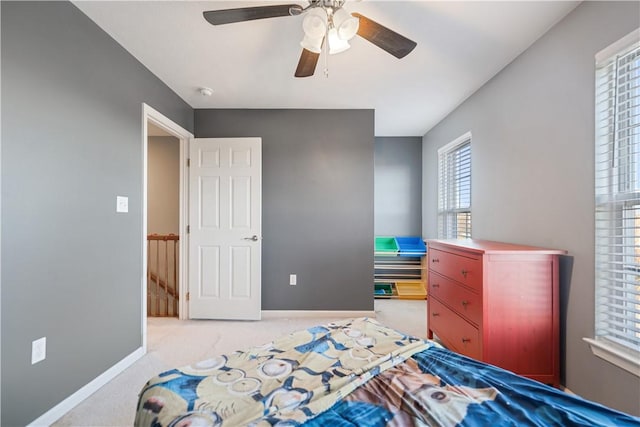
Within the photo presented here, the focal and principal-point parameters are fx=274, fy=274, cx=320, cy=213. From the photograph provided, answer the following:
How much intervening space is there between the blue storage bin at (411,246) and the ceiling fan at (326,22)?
310 centimetres

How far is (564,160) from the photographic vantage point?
70.4 inches

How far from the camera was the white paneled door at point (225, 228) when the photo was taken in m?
3.15

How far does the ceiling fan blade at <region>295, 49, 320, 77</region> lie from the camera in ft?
5.56

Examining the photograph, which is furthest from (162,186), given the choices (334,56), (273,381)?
(273,381)

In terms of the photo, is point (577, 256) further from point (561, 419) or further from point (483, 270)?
point (561, 419)

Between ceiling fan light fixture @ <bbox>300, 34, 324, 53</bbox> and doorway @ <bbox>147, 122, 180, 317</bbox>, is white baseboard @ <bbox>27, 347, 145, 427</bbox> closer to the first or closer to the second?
doorway @ <bbox>147, 122, 180, 317</bbox>

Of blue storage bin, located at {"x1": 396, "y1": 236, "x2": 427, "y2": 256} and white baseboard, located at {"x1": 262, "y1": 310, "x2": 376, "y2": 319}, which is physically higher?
blue storage bin, located at {"x1": 396, "y1": 236, "x2": 427, "y2": 256}

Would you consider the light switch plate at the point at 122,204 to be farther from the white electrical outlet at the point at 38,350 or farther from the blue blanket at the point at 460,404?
the blue blanket at the point at 460,404

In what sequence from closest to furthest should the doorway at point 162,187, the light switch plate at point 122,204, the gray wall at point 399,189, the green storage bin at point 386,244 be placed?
the light switch plate at point 122,204, the doorway at point 162,187, the green storage bin at point 386,244, the gray wall at point 399,189

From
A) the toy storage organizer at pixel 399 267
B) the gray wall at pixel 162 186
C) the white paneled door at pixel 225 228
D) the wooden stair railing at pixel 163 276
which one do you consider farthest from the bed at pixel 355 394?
the gray wall at pixel 162 186

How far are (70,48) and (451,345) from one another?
331 cm

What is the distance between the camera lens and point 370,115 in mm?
3324

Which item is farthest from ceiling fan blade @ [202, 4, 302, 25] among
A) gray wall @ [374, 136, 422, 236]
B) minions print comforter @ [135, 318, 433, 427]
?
gray wall @ [374, 136, 422, 236]

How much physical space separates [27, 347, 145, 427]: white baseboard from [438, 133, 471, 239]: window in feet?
11.5
